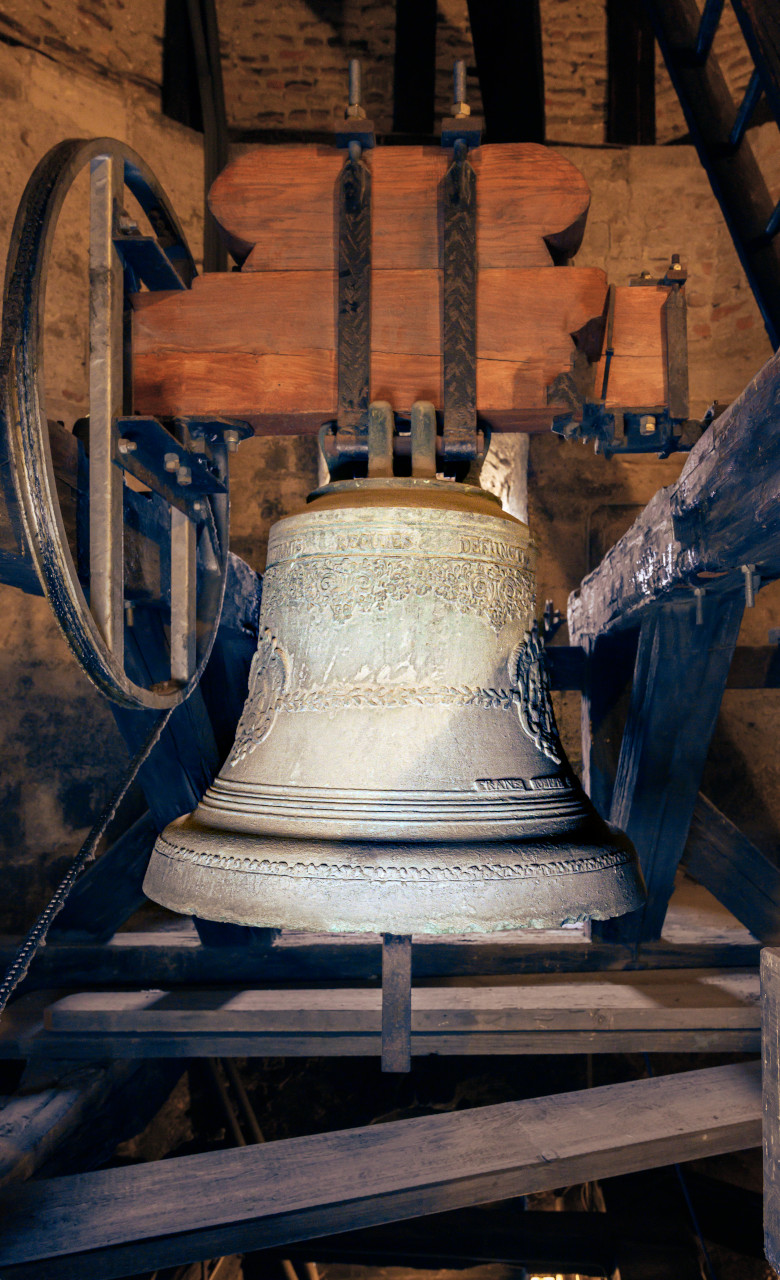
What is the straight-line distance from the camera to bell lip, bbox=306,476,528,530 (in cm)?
104

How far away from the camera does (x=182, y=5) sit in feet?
13.6

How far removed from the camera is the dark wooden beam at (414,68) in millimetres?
4223

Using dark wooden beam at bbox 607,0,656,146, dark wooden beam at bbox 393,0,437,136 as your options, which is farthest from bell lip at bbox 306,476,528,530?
dark wooden beam at bbox 607,0,656,146

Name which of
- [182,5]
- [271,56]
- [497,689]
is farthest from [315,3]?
[497,689]

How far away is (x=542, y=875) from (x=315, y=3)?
5.10 metres

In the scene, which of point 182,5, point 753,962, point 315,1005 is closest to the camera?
point 315,1005

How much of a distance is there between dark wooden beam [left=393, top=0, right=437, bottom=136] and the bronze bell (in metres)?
4.00

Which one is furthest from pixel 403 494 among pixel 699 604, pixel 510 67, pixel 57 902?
pixel 510 67

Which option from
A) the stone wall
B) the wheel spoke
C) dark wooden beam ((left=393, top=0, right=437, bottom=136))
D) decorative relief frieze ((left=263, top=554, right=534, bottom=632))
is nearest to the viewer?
the wheel spoke

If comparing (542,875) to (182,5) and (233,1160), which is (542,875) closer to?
(233,1160)

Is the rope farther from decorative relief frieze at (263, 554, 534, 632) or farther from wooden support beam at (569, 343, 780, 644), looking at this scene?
wooden support beam at (569, 343, 780, 644)

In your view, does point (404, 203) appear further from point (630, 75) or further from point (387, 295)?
point (630, 75)

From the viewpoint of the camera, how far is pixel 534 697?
120cm

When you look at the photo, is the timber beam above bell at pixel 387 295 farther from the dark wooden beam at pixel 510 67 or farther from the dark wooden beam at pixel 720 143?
the dark wooden beam at pixel 510 67
